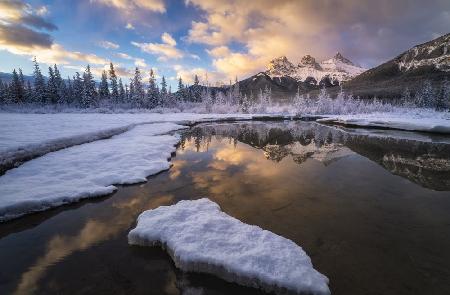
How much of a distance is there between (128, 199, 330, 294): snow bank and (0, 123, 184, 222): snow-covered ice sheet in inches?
141

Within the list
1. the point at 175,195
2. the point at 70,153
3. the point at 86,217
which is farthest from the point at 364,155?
the point at 70,153

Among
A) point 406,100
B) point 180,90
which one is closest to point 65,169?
point 180,90

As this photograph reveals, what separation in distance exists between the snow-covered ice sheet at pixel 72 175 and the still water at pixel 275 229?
441 millimetres

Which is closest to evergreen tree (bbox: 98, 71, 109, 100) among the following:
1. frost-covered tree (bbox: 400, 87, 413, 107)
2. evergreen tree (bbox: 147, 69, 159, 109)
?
evergreen tree (bbox: 147, 69, 159, 109)

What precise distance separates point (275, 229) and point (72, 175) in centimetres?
840

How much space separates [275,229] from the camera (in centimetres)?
703

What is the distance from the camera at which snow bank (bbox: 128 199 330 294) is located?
15.8 ft

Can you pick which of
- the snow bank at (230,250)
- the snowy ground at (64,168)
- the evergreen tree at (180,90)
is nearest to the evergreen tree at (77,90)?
the evergreen tree at (180,90)

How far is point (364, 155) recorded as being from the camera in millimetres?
17234

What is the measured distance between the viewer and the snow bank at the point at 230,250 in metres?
4.83

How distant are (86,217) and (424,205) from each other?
1085 centimetres

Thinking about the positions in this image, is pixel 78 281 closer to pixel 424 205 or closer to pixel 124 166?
pixel 124 166

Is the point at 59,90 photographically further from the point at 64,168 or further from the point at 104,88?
the point at 64,168

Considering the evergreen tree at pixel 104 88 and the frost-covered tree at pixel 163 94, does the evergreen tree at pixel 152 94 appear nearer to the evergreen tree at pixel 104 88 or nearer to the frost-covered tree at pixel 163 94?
the frost-covered tree at pixel 163 94
